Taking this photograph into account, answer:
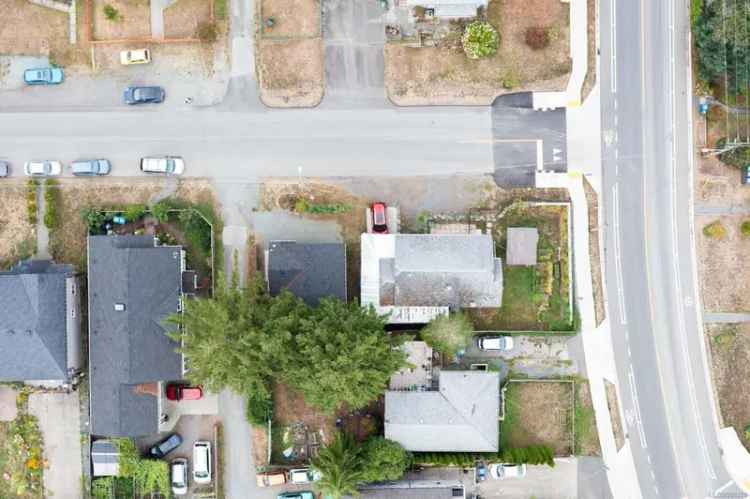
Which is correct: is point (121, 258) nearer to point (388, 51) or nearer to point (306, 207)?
point (306, 207)

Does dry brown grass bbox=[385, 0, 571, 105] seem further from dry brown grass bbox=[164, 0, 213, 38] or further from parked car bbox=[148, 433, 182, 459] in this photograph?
parked car bbox=[148, 433, 182, 459]

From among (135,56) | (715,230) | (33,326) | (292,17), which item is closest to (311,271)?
(292,17)

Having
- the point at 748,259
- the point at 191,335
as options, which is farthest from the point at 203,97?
the point at 748,259

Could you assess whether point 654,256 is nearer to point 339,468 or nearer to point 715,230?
point 715,230

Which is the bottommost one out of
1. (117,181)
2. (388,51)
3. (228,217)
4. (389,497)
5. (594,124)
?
(389,497)

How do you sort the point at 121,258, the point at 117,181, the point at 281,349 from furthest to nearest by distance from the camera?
the point at 117,181
the point at 121,258
the point at 281,349

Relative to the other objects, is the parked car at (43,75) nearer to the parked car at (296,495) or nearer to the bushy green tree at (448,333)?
the bushy green tree at (448,333)

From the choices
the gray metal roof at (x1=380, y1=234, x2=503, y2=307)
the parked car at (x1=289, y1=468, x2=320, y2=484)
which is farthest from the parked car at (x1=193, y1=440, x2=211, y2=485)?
the gray metal roof at (x1=380, y1=234, x2=503, y2=307)
